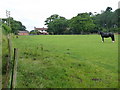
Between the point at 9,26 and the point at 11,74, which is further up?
the point at 9,26

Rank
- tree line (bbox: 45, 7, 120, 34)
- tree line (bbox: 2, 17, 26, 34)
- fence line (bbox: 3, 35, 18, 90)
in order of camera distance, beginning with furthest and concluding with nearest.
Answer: tree line (bbox: 45, 7, 120, 34)
tree line (bbox: 2, 17, 26, 34)
fence line (bbox: 3, 35, 18, 90)

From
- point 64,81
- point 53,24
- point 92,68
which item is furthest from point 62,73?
point 53,24

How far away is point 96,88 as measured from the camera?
395 cm

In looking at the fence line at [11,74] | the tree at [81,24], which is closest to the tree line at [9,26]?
the fence line at [11,74]

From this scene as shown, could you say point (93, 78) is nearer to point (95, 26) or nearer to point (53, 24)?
point (95, 26)

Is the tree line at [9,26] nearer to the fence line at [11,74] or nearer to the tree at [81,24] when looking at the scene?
the fence line at [11,74]

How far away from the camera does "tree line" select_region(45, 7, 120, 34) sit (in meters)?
63.1

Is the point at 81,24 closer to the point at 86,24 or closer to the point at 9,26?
the point at 86,24

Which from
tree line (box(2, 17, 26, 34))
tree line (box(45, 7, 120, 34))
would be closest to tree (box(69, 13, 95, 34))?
tree line (box(45, 7, 120, 34))

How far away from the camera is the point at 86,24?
208ft

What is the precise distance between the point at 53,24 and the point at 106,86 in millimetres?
68458

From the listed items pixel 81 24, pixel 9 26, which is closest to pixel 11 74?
pixel 9 26

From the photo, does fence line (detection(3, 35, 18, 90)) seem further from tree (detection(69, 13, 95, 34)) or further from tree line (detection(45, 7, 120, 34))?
tree (detection(69, 13, 95, 34))

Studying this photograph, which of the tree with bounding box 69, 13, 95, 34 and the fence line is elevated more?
the tree with bounding box 69, 13, 95, 34
